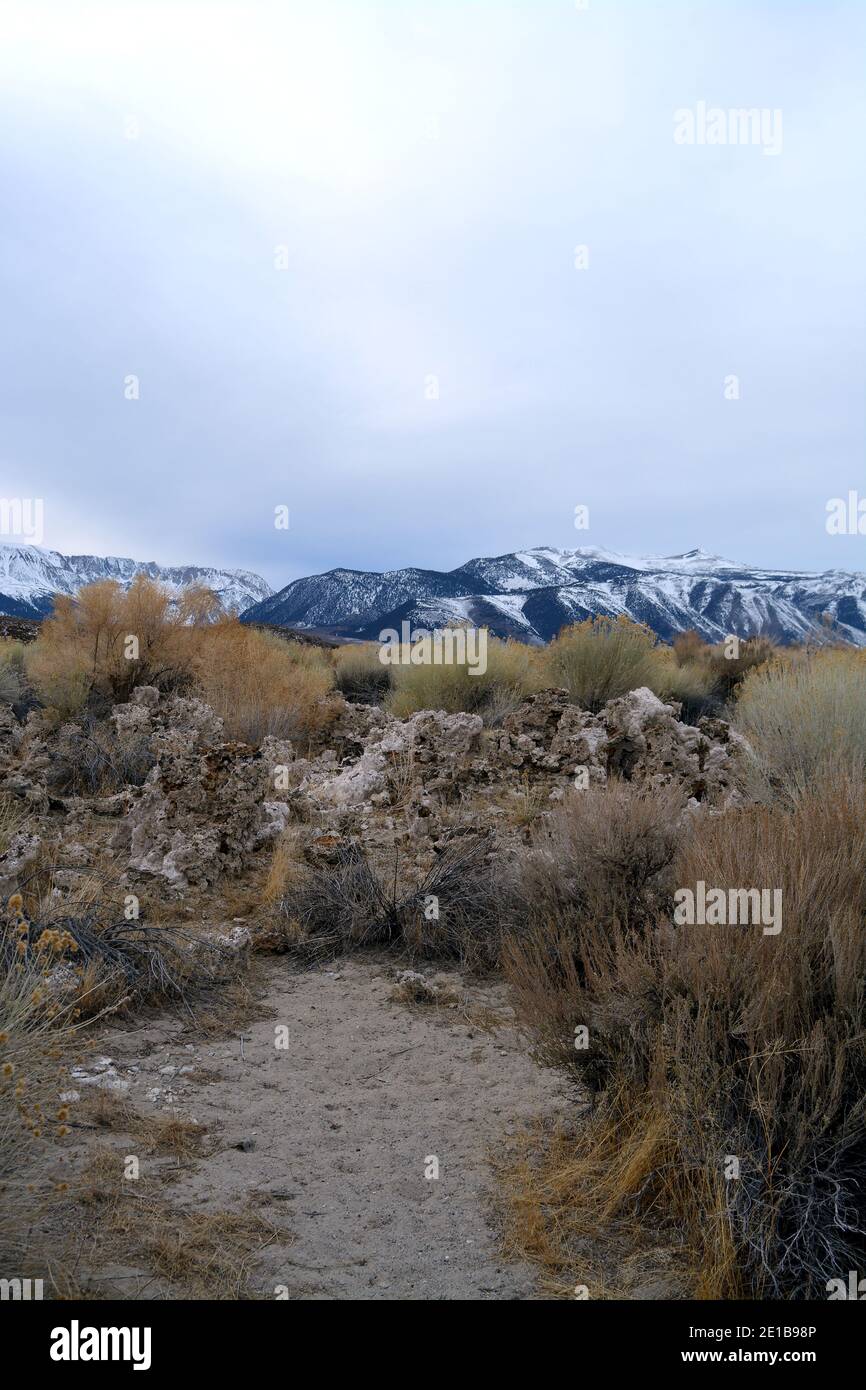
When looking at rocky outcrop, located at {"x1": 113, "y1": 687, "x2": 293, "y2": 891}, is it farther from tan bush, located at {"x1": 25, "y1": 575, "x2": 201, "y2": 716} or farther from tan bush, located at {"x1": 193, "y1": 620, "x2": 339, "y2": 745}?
tan bush, located at {"x1": 25, "y1": 575, "x2": 201, "y2": 716}

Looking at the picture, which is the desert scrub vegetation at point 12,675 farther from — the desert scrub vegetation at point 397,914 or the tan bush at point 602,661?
the desert scrub vegetation at point 397,914

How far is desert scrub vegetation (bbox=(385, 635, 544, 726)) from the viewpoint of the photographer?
468 inches

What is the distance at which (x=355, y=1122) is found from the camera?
3.35 m

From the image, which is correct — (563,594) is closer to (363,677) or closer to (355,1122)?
(363,677)

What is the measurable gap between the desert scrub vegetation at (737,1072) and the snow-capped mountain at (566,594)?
41040mm

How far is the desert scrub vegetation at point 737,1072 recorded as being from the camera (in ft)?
7.57

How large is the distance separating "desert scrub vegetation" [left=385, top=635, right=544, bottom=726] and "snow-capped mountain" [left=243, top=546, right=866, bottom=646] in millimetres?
31607

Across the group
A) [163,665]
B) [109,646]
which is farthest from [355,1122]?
[109,646]

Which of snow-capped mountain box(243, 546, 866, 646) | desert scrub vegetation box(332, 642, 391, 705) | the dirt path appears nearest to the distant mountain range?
→ snow-capped mountain box(243, 546, 866, 646)

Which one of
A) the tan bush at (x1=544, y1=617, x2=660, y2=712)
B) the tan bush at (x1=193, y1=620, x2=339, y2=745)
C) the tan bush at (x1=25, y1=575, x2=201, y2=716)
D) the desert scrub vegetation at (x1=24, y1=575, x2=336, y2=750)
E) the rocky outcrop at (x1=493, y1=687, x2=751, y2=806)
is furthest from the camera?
the tan bush at (x1=25, y1=575, x2=201, y2=716)

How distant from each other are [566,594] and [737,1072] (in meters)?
52.8

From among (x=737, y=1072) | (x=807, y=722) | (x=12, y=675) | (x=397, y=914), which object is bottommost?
(x=397, y=914)

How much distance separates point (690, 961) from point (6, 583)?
183951 mm
